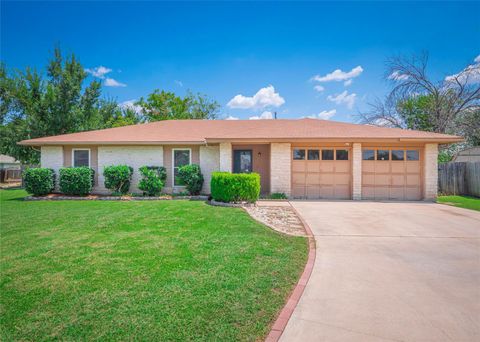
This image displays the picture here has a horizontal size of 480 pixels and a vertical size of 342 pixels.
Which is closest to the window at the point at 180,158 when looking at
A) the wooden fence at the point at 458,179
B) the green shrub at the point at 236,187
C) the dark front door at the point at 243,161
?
the dark front door at the point at 243,161

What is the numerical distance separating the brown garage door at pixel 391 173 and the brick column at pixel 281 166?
3510mm

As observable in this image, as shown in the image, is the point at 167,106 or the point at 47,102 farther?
the point at 167,106

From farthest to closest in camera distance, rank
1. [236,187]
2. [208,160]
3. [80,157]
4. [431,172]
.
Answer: [80,157]
[208,160]
[431,172]
[236,187]

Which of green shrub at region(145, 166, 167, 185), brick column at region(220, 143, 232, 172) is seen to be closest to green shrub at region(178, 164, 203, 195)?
green shrub at region(145, 166, 167, 185)

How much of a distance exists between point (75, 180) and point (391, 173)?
48.6 feet

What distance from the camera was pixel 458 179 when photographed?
13828mm

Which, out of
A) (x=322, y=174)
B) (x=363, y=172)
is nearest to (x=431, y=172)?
(x=363, y=172)

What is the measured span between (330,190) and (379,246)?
693 centimetres

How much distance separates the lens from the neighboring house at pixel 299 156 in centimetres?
1124

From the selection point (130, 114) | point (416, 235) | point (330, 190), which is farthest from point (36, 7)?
point (130, 114)

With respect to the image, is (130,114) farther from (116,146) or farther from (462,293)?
(462,293)

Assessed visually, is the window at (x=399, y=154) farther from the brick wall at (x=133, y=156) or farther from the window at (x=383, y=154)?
the brick wall at (x=133, y=156)

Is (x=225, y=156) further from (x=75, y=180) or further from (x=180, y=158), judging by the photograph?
(x=75, y=180)

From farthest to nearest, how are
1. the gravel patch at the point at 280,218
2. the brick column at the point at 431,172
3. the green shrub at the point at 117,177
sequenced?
1. the green shrub at the point at 117,177
2. the brick column at the point at 431,172
3. the gravel patch at the point at 280,218
